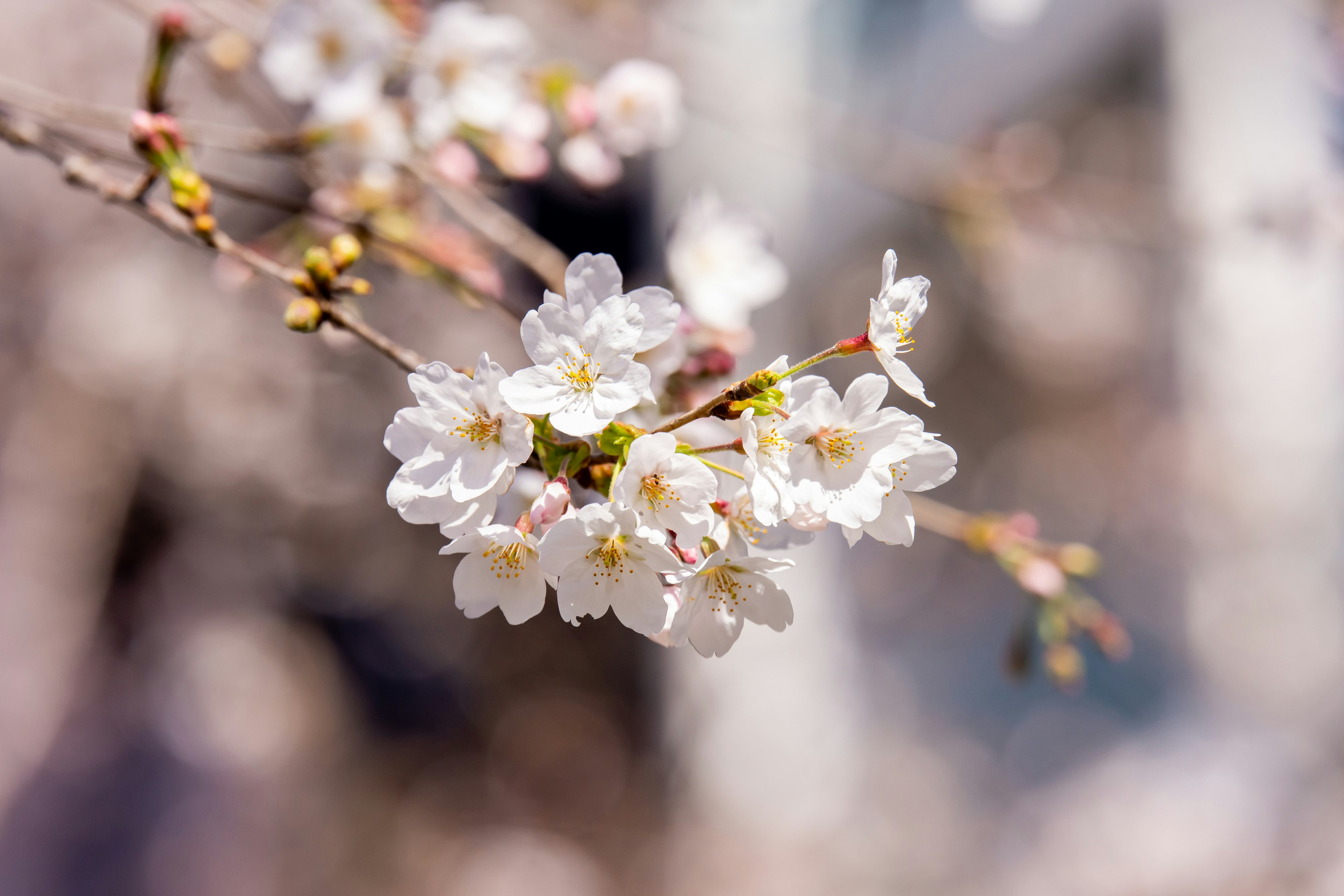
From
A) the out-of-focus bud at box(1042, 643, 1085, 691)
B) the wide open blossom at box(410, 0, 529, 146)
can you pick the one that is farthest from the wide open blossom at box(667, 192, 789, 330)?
the out-of-focus bud at box(1042, 643, 1085, 691)

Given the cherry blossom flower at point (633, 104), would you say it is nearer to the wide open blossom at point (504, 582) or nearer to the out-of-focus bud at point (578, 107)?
the out-of-focus bud at point (578, 107)

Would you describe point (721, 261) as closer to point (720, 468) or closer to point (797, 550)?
point (720, 468)

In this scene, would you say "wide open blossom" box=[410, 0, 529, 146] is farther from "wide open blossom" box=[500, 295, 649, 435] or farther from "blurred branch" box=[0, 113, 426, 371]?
"wide open blossom" box=[500, 295, 649, 435]

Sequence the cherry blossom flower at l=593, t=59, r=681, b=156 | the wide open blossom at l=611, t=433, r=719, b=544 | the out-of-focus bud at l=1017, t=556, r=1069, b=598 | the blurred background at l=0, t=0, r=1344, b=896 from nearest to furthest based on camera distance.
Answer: the wide open blossom at l=611, t=433, r=719, b=544 → the out-of-focus bud at l=1017, t=556, r=1069, b=598 → the cherry blossom flower at l=593, t=59, r=681, b=156 → the blurred background at l=0, t=0, r=1344, b=896

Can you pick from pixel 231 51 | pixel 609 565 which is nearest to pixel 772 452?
pixel 609 565

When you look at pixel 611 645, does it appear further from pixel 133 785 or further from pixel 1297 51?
pixel 1297 51

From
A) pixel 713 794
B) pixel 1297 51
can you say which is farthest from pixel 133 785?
pixel 1297 51
